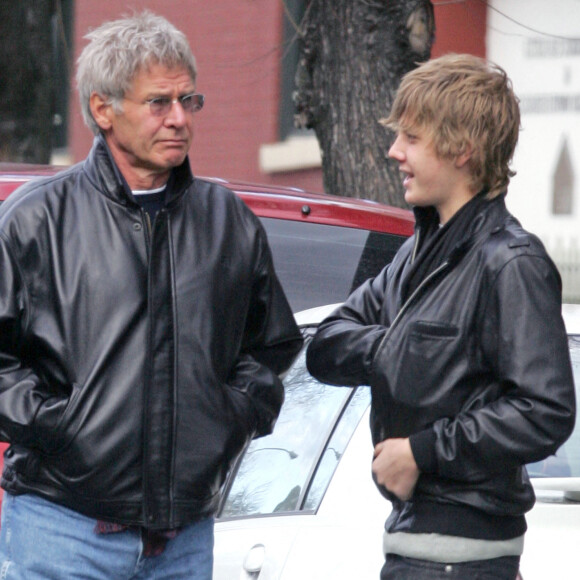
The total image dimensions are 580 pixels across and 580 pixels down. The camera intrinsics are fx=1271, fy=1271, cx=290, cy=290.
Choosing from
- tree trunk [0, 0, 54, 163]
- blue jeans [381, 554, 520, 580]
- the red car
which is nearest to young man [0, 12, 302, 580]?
blue jeans [381, 554, 520, 580]

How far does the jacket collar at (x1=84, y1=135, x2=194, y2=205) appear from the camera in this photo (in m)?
2.62

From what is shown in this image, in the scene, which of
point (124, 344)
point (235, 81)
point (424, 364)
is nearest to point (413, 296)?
point (424, 364)

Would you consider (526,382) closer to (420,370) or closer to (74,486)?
(420,370)

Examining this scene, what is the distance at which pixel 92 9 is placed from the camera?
1291 cm

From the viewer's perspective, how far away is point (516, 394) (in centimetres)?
232

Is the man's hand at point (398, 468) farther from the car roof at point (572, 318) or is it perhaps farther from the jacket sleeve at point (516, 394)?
the car roof at point (572, 318)

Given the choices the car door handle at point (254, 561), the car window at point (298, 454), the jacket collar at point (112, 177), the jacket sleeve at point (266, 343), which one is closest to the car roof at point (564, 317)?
the car window at point (298, 454)

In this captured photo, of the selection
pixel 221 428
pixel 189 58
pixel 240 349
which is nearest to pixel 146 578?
pixel 221 428

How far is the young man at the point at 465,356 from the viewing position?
2318 millimetres

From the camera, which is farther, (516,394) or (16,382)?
(16,382)

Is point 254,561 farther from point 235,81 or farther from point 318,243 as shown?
point 235,81

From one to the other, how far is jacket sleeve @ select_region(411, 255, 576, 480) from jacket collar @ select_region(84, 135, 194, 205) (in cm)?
74

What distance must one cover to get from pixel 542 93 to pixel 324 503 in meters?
8.53

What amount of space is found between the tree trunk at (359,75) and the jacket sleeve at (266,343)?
3365 millimetres
